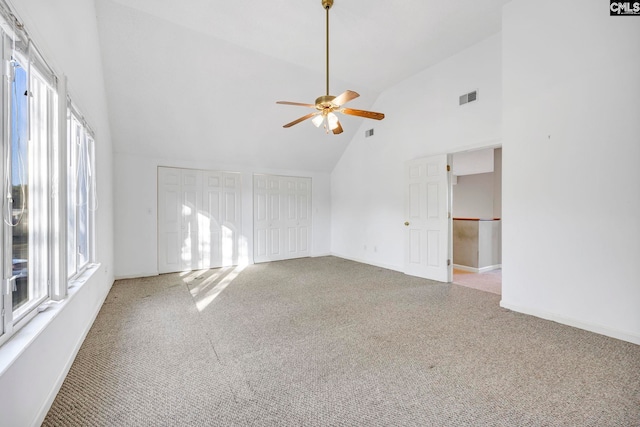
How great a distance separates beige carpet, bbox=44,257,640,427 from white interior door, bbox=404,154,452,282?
97 centimetres

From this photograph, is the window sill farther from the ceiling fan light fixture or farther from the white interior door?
the white interior door

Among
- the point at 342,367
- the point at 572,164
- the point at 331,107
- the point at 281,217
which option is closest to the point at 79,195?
the point at 331,107

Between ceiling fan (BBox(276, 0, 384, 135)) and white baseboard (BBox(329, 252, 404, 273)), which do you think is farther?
white baseboard (BBox(329, 252, 404, 273))

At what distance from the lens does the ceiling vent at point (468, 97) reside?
4090mm

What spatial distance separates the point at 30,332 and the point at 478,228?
19.7 ft

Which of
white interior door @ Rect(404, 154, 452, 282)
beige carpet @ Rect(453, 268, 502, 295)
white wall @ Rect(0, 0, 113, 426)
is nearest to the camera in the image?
white wall @ Rect(0, 0, 113, 426)

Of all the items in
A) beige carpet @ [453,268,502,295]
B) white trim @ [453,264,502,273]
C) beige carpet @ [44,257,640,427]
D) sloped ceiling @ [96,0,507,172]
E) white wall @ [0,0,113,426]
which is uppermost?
sloped ceiling @ [96,0,507,172]

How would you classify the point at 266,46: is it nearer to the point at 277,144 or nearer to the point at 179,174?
the point at 277,144

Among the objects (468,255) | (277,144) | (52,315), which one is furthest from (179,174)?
(468,255)


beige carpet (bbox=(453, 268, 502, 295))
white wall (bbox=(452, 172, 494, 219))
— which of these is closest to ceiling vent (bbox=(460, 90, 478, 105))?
beige carpet (bbox=(453, 268, 502, 295))

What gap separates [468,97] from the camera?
418 centimetres

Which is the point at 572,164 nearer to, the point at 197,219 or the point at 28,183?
the point at 28,183

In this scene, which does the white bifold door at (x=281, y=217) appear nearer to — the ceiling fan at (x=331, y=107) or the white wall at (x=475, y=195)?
the ceiling fan at (x=331, y=107)

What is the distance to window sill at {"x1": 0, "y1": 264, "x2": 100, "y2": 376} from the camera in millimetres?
1319
